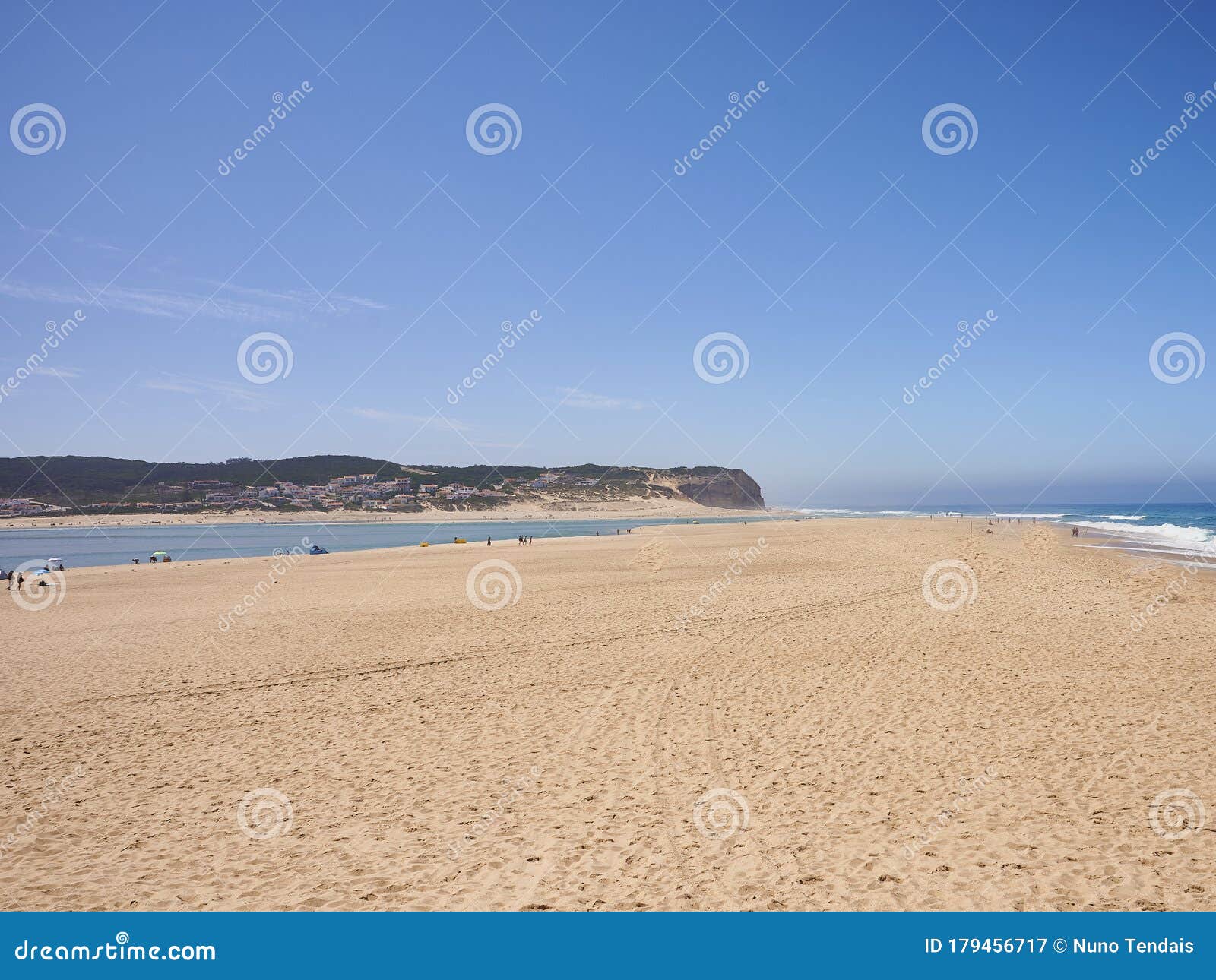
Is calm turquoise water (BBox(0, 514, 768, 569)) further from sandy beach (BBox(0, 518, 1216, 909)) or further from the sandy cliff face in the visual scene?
the sandy cliff face

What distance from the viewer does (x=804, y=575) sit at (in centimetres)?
2523

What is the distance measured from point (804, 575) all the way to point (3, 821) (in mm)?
22993

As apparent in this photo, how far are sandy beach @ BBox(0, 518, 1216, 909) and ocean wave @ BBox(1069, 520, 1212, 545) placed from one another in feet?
121

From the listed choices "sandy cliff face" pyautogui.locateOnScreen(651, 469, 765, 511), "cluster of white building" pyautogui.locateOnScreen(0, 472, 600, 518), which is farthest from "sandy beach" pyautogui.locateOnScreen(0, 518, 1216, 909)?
"sandy cliff face" pyautogui.locateOnScreen(651, 469, 765, 511)

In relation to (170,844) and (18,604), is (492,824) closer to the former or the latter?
(170,844)

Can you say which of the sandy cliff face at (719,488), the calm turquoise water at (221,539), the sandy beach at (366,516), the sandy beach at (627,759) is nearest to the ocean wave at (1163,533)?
the sandy beach at (627,759)

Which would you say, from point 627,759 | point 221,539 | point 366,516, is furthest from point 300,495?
point 627,759

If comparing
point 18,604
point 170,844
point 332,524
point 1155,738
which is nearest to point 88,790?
point 170,844

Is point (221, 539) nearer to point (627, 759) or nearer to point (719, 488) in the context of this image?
point (627, 759)

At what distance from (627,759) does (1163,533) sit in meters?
65.3

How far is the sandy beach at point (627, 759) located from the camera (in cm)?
541

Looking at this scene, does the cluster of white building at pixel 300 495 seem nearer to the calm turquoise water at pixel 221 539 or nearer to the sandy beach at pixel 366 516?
the sandy beach at pixel 366 516

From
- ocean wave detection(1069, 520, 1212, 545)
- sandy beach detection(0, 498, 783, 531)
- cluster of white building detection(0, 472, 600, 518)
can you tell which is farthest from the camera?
cluster of white building detection(0, 472, 600, 518)

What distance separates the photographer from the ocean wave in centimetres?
4595
